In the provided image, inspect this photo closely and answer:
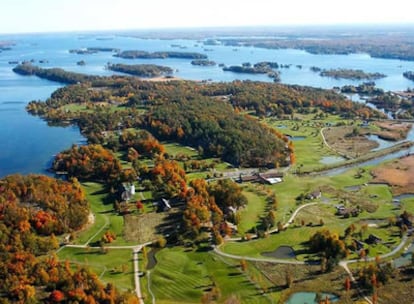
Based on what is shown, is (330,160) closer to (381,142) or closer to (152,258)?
(381,142)

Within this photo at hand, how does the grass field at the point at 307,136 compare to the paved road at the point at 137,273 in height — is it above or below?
above

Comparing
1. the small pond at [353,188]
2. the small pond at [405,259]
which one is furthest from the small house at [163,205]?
the small pond at [405,259]

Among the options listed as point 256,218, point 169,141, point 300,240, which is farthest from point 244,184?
point 169,141

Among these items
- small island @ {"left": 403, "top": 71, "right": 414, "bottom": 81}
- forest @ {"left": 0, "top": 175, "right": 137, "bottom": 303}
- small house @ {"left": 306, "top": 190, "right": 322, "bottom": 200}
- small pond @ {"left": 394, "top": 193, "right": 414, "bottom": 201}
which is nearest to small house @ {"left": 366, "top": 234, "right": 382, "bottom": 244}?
small house @ {"left": 306, "top": 190, "right": 322, "bottom": 200}

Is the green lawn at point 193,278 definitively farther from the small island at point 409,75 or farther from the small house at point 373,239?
the small island at point 409,75

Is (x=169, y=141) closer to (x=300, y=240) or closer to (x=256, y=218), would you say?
(x=256, y=218)
